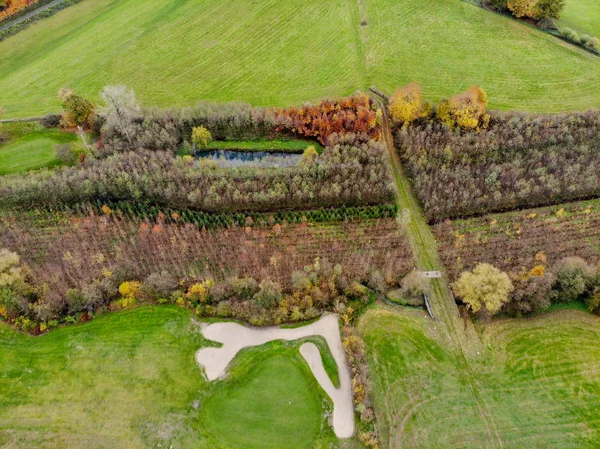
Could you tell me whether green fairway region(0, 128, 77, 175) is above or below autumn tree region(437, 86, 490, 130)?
above

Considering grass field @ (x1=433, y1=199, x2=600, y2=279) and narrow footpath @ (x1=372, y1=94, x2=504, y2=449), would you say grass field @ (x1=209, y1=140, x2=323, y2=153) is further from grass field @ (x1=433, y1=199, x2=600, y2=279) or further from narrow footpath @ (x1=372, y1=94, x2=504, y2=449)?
grass field @ (x1=433, y1=199, x2=600, y2=279)

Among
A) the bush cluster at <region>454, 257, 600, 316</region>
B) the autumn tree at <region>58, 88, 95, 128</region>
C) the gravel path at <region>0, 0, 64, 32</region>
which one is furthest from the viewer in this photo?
the gravel path at <region>0, 0, 64, 32</region>

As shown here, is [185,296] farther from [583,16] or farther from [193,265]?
[583,16]


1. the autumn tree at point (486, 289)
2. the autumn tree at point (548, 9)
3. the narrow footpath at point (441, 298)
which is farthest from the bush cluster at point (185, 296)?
the autumn tree at point (548, 9)

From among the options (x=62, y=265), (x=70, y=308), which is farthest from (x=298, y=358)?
(x=62, y=265)

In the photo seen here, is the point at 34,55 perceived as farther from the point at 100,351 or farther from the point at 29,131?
the point at 100,351

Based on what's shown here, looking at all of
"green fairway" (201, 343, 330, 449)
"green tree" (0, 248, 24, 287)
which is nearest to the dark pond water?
"green tree" (0, 248, 24, 287)

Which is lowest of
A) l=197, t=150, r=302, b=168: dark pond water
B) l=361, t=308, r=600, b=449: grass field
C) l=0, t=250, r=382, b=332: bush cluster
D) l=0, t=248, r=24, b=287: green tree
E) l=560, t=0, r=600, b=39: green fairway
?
l=361, t=308, r=600, b=449: grass field
